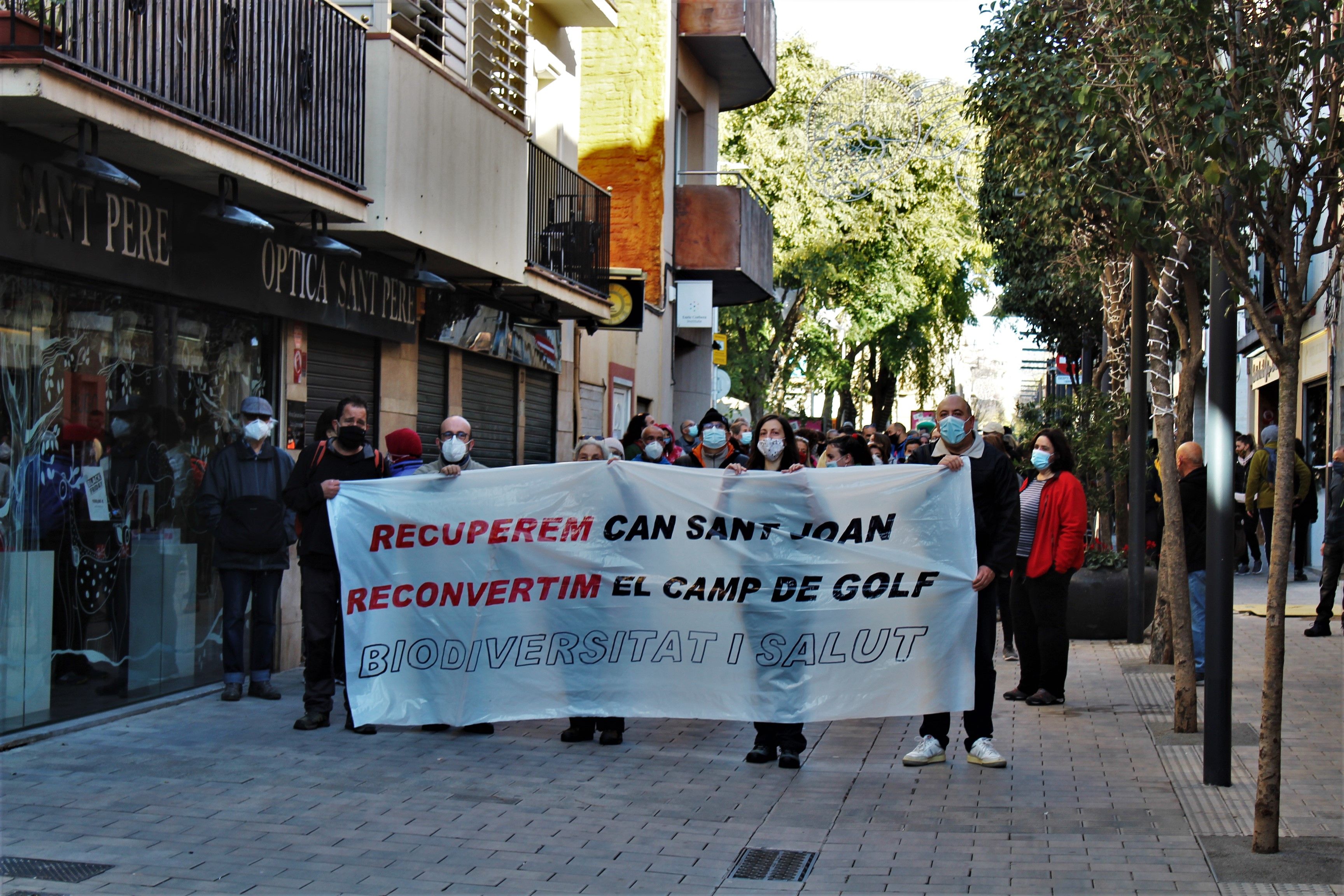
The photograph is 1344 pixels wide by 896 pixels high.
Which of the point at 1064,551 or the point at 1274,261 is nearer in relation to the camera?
the point at 1274,261

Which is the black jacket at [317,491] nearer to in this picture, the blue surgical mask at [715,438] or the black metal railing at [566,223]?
the blue surgical mask at [715,438]

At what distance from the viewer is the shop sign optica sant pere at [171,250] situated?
311 inches

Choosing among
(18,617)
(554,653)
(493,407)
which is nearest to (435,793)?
(554,653)

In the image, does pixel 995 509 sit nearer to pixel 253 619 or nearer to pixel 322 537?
pixel 322 537

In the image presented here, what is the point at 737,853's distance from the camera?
620 centimetres

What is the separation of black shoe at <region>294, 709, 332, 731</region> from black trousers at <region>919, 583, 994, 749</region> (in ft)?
11.3

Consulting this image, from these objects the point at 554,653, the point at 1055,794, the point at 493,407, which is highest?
the point at 493,407

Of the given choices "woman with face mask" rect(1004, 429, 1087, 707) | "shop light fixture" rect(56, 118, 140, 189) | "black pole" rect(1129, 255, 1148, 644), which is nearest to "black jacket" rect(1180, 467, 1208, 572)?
"woman with face mask" rect(1004, 429, 1087, 707)

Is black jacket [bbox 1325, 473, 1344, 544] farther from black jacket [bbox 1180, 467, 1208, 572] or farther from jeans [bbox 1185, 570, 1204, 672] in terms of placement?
jeans [bbox 1185, 570, 1204, 672]

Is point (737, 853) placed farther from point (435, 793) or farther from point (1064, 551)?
point (1064, 551)

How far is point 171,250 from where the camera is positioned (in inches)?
369

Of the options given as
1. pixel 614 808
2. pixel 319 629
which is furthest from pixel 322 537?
pixel 614 808

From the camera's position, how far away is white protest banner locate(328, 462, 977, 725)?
8.00 meters

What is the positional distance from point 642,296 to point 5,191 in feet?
40.8
